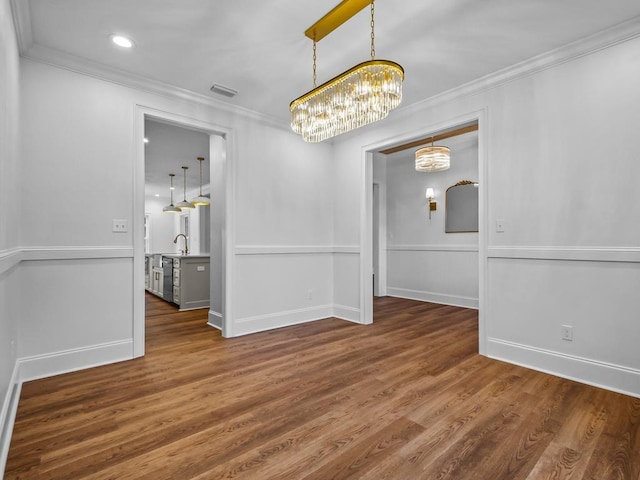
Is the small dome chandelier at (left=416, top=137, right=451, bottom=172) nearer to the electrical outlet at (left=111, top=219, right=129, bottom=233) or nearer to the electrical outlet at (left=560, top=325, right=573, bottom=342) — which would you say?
the electrical outlet at (left=560, top=325, right=573, bottom=342)

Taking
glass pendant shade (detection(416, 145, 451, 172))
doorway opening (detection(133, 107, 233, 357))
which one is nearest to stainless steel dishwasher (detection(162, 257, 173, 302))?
→ doorway opening (detection(133, 107, 233, 357))

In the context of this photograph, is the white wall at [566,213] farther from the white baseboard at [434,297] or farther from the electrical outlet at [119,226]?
the electrical outlet at [119,226]

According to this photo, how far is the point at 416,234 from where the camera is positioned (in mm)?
6234

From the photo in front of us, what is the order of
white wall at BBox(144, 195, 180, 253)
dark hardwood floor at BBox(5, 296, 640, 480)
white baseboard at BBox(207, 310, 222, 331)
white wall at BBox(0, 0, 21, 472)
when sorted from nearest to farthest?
1. dark hardwood floor at BBox(5, 296, 640, 480)
2. white wall at BBox(0, 0, 21, 472)
3. white baseboard at BBox(207, 310, 222, 331)
4. white wall at BBox(144, 195, 180, 253)

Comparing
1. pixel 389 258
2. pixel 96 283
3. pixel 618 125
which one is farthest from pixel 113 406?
pixel 389 258

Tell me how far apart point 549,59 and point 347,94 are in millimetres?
1784

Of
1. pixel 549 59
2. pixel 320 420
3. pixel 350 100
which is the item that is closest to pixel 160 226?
pixel 350 100

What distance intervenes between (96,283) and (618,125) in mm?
4315

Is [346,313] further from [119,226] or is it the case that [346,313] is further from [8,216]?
[8,216]

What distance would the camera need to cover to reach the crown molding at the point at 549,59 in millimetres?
2363

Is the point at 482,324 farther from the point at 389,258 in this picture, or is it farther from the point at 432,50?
the point at 389,258

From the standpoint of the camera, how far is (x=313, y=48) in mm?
2656

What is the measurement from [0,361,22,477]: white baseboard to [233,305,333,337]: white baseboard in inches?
72.1

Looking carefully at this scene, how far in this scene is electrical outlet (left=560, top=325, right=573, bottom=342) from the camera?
2605 millimetres
